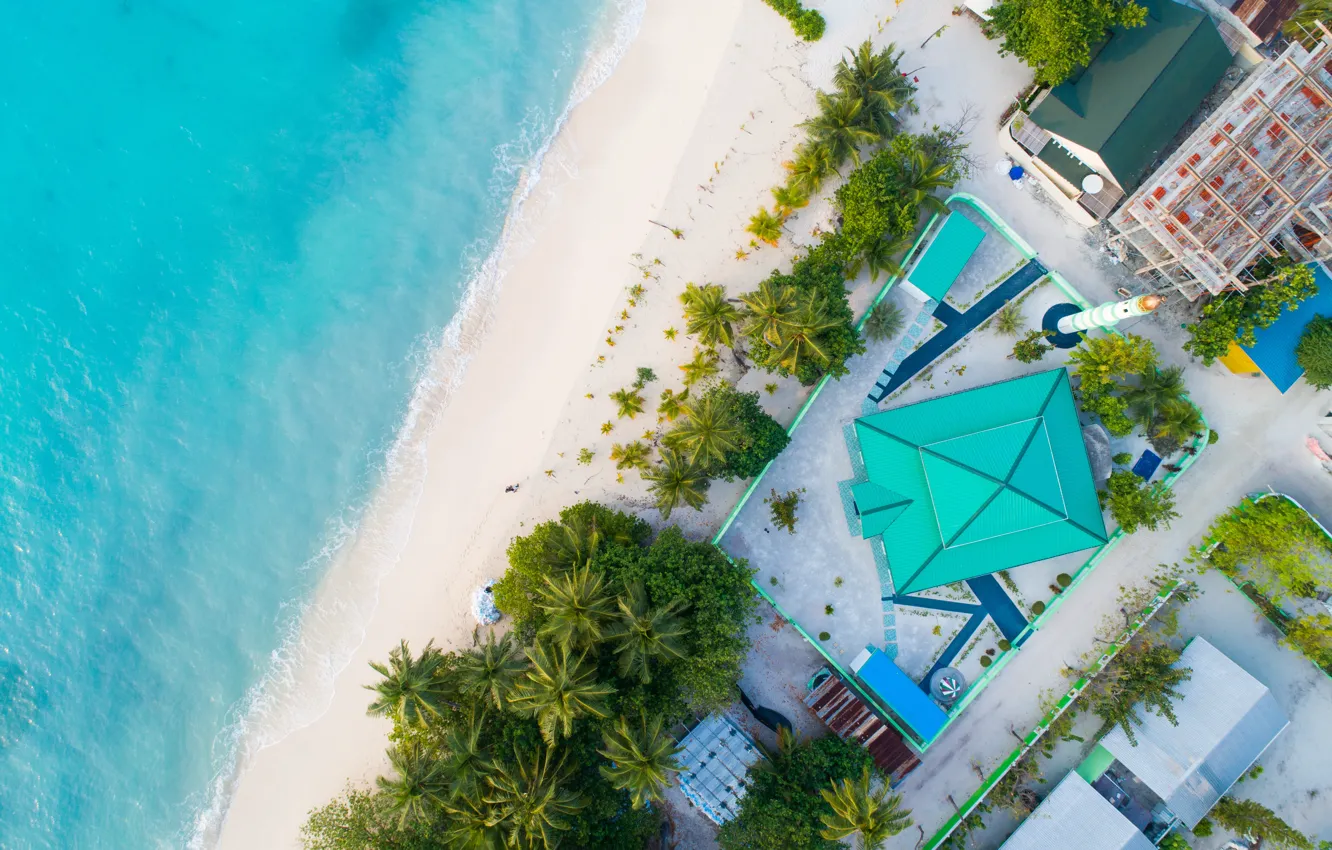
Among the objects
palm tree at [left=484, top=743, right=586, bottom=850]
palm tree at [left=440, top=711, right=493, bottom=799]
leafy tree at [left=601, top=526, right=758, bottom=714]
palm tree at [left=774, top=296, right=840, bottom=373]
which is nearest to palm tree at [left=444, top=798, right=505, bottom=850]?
palm tree at [left=484, top=743, right=586, bottom=850]

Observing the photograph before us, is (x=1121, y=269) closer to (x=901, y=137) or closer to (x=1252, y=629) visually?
(x=901, y=137)

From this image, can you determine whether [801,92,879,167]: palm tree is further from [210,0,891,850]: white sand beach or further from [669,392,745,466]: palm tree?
[669,392,745,466]: palm tree

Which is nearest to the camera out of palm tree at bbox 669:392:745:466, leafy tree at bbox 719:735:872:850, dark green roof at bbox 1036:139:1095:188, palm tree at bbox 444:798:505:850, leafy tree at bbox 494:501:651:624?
palm tree at bbox 444:798:505:850

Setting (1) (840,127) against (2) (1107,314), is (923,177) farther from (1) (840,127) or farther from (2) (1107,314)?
(2) (1107,314)

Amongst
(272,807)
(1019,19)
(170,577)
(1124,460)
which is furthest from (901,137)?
(272,807)

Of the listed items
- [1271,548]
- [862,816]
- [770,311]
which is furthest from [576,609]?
[1271,548]

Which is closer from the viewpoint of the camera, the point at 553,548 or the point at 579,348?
the point at 553,548
